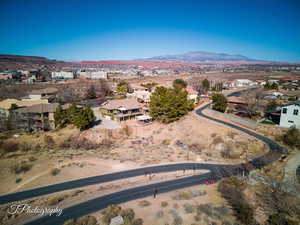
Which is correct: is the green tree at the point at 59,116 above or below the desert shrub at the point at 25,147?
above

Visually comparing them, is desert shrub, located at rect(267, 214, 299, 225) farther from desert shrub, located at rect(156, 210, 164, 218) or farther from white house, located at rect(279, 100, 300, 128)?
white house, located at rect(279, 100, 300, 128)

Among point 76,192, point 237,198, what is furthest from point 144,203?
point 237,198

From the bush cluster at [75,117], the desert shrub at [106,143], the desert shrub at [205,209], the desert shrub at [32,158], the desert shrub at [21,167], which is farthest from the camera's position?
the bush cluster at [75,117]

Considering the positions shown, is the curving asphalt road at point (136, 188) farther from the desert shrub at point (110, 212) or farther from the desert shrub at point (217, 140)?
the desert shrub at point (217, 140)

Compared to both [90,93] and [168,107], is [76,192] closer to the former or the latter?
[168,107]

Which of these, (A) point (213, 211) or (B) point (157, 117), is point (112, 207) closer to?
(A) point (213, 211)

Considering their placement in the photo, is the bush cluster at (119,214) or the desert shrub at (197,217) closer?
the bush cluster at (119,214)

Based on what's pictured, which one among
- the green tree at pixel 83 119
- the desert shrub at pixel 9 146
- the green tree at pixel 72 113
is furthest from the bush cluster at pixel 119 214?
the desert shrub at pixel 9 146

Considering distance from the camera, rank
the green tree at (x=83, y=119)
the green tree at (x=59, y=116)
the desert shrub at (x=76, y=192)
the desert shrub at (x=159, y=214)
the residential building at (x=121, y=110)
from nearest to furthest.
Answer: the desert shrub at (x=159, y=214) → the desert shrub at (x=76, y=192) → the green tree at (x=83, y=119) → the green tree at (x=59, y=116) → the residential building at (x=121, y=110)
